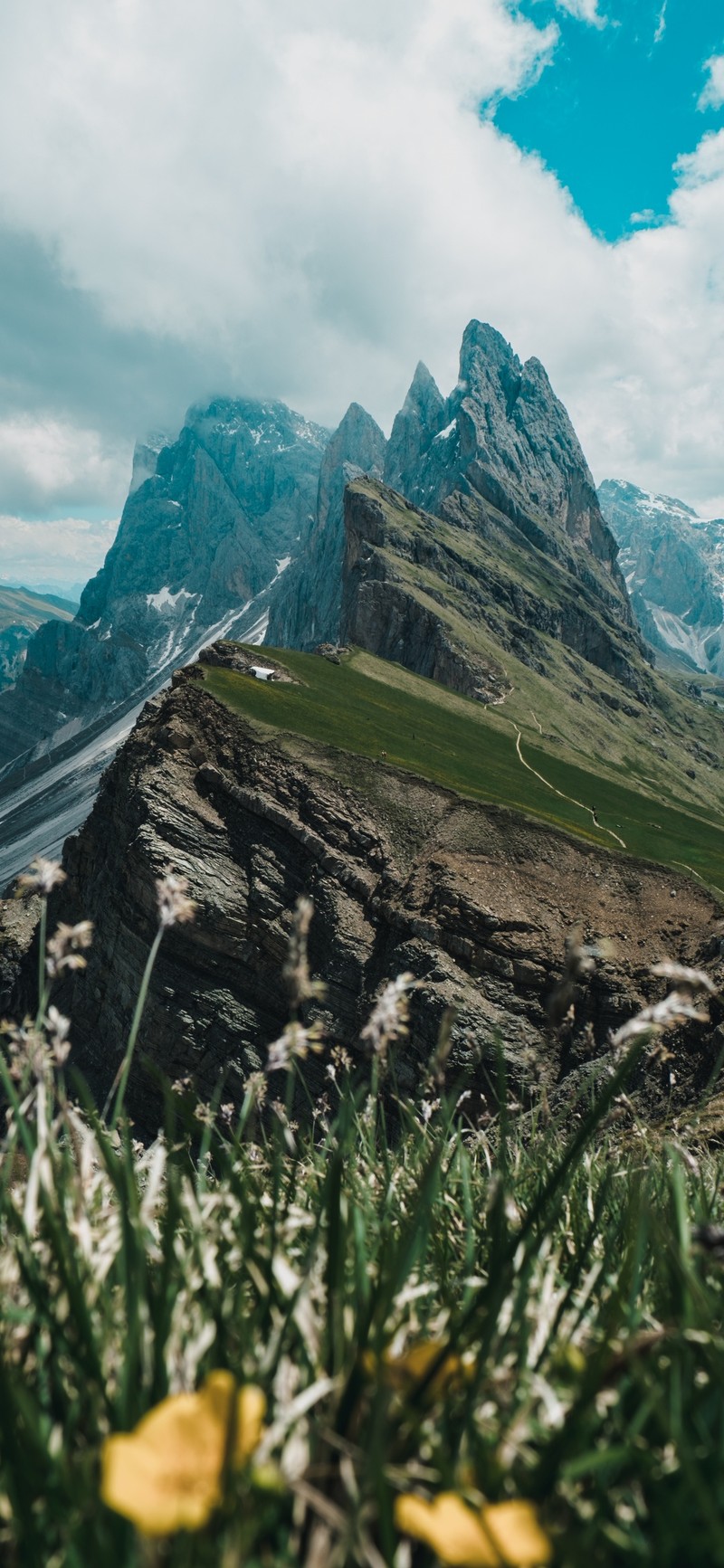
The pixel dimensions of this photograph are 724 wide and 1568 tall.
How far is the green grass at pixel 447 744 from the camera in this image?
Answer: 4450cm

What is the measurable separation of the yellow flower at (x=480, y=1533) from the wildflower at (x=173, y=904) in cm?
156

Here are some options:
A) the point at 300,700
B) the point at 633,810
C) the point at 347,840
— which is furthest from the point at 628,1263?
the point at 633,810

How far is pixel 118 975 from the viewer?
125 ft

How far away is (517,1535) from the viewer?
38.8 inches

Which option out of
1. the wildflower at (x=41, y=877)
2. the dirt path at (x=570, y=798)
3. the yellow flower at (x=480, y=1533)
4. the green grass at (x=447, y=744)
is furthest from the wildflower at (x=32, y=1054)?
the dirt path at (x=570, y=798)

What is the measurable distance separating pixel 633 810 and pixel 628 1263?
73893mm

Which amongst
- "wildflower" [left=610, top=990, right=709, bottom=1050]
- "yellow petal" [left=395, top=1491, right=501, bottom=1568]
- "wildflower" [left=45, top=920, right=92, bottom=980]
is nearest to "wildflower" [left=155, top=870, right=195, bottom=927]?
"wildflower" [left=45, top=920, right=92, bottom=980]

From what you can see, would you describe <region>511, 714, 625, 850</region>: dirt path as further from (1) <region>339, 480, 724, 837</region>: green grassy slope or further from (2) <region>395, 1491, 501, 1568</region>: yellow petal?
(2) <region>395, 1491, 501, 1568</region>: yellow petal

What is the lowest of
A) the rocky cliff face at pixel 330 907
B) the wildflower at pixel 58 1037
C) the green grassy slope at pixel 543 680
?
the rocky cliff face at pixel 330 907

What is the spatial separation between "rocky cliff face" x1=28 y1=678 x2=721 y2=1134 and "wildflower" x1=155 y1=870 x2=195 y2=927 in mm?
22724

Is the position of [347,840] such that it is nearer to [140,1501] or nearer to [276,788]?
[276,788]

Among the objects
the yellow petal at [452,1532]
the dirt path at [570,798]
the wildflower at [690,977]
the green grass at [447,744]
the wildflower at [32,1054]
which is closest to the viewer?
the yellow petal at [452,1532]

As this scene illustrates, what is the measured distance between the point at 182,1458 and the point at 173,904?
157 cm

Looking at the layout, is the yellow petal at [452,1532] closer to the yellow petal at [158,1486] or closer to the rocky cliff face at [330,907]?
the yellow petal at [158,1486]
